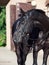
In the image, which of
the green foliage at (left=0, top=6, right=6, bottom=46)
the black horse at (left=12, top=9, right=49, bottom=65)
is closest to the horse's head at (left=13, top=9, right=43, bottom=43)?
the black horse at (left=12, top=9, right=49, bottom=65)

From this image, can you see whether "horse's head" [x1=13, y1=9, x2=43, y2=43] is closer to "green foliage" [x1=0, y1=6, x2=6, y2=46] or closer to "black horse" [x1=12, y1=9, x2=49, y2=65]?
"black horse" [x1=12, y1=9, x2=49, y2=65]

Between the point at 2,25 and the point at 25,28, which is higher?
the point at 25,28

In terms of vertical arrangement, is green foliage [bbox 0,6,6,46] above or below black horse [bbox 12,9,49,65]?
below

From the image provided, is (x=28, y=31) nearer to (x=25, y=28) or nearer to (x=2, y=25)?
(x=25, y=28)

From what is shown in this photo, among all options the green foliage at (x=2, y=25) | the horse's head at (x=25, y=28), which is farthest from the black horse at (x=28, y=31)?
the green foliage at (x=2, y=25)

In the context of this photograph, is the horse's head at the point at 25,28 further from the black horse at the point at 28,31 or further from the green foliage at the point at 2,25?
the green foliage at the point at 2,25

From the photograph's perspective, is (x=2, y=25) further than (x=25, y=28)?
Yes

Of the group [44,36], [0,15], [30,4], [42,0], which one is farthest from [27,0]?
[44,36]

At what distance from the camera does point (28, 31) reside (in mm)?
5871

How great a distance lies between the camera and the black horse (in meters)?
5.85

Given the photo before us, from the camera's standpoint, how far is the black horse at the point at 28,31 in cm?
585

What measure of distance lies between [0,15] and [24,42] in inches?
916

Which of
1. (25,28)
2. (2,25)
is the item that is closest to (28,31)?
(25,28)

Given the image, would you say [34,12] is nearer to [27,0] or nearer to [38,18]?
[38,18]
